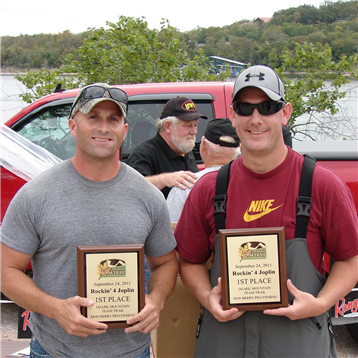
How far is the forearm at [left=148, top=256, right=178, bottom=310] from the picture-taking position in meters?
2.08

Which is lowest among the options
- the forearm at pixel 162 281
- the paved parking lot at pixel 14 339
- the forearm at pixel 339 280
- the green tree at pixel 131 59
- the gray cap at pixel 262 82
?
the paved parking lot at pixel 14 339

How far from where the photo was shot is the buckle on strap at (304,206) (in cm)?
184

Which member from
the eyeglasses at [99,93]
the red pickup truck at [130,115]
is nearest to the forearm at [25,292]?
the eyeglasses at [99,93]

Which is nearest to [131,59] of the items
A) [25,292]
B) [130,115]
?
[130,115]

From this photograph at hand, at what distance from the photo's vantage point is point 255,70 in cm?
200

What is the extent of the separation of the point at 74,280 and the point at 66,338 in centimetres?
25

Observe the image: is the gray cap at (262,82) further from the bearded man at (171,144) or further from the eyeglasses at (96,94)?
the bearded man at (171,144)

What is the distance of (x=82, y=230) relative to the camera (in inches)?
76.1

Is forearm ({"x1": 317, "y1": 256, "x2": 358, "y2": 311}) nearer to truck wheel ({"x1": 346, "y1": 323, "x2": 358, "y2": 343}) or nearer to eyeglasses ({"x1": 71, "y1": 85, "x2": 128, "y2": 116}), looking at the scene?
eyeglasses ({"x1": 71, "y1": 85, "x2": 128, "y2": 116})

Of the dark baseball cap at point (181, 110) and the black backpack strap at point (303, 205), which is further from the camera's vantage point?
the dark baseball cap at point (181, 110)

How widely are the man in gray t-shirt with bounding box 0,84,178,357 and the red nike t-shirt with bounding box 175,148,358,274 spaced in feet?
0.79

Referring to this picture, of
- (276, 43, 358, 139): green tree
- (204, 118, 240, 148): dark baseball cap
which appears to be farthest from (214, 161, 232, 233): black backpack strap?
(276, 43, 358, 139): green tree

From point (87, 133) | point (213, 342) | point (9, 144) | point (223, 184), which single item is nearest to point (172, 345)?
point (213, 342)

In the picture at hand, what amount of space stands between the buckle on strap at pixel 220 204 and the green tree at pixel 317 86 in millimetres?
4979
